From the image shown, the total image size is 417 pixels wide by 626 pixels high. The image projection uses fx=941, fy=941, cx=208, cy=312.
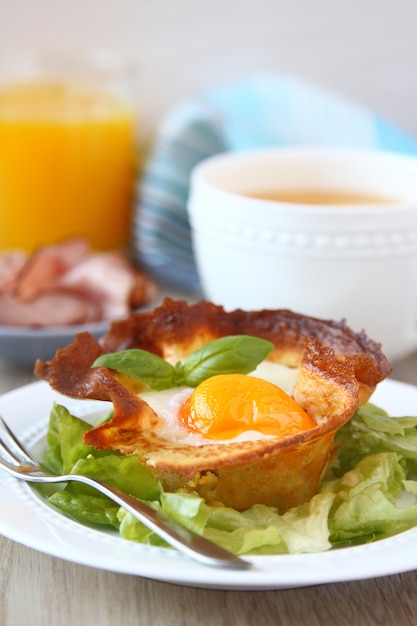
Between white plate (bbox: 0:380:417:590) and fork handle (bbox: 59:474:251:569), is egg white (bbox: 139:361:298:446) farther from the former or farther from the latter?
white plate (bbox: 0:380:417:590)

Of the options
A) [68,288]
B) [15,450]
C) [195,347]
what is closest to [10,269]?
[68,288]

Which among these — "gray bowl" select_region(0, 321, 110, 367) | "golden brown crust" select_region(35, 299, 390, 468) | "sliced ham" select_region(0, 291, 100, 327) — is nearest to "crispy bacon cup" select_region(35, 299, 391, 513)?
"golden brown crust" select_region(35, 299, 390, 468)

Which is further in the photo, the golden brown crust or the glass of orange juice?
the glass of orange juice

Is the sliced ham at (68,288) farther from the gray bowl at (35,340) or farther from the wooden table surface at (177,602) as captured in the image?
the wooden table surface at (177,602)

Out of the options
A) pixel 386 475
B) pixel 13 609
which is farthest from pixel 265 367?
pixel 13 609

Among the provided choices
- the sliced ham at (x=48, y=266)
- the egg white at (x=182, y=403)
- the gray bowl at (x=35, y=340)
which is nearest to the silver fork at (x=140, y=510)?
the egg white at (x=182, y=403)

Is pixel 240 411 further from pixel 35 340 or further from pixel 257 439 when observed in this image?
pixel 35 340

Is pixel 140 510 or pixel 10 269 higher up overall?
pixel 140 510
